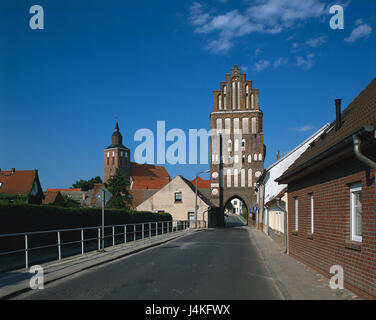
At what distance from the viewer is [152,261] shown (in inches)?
542

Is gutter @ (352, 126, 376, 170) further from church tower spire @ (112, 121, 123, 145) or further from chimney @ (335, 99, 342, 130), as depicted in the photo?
church tower spire @ (112, 121, 123, 145)

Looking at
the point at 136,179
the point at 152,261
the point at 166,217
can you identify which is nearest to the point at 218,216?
the point at 166,217

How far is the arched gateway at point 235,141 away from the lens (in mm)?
65188

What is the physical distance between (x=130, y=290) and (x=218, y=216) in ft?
192

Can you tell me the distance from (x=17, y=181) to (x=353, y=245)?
53894 millimetres

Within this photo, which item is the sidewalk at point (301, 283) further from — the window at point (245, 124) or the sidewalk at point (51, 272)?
the window at point (245, 124)

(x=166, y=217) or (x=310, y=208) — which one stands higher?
(x=310, y=208)

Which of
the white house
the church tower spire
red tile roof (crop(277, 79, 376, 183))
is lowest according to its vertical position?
the white house

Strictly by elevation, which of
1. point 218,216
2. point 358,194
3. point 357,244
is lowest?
point 218,216

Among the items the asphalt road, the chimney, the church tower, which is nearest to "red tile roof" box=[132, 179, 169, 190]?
the church tower

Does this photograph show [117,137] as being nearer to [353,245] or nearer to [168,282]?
[168,282]

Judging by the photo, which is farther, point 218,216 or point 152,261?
point 218,216

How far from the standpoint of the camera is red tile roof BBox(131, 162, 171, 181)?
137 metres

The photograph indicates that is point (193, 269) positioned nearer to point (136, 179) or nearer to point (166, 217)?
point (166, 217)
